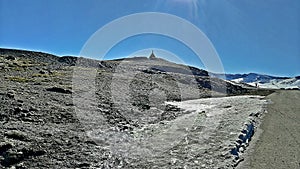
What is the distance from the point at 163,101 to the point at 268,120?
54.3 feet

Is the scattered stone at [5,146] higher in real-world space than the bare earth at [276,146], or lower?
lower

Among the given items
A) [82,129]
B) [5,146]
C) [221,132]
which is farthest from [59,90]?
[221,132]

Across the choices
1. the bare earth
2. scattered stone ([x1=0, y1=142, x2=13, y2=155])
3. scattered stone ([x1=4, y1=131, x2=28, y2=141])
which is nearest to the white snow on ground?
the bare earth

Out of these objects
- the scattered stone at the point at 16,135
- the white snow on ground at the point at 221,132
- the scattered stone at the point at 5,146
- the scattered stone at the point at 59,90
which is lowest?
the scattered stone at the point at 5,146

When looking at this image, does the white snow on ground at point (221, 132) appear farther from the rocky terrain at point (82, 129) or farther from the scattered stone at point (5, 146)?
the scattered stone at point (5, 146)

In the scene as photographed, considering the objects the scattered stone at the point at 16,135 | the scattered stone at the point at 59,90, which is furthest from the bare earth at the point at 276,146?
the scattered stone at the point at 59,90

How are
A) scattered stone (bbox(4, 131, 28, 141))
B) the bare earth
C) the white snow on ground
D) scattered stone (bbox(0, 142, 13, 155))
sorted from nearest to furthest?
the bare earth → the white snow on ground → scattered stone (bbox(0, 142, 13, 155)) → scattered stone (bbox(4, 131, 28, 141))

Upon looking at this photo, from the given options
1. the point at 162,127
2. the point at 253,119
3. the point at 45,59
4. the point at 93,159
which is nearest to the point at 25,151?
the point at 93,159

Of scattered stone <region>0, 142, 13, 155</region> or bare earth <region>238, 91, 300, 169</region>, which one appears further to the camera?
scattered stone <region>0, 142, 13, 155</region>

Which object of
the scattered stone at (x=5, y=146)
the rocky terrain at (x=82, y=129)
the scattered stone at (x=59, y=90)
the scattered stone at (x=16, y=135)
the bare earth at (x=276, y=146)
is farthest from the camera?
the scattered stone at (x=59, y=90)

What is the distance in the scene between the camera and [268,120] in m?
22.9

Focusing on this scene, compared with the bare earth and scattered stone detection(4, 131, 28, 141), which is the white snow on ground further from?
scattered stone detection(4, 131, 28, 141)

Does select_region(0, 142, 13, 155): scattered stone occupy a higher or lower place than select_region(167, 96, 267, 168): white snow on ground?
lower

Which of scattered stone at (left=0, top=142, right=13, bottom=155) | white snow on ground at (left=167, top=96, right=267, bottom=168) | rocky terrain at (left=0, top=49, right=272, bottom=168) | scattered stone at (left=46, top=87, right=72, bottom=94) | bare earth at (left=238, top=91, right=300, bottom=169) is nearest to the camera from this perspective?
bare earth at (left=238, top=91, right=300, bottom=169)
